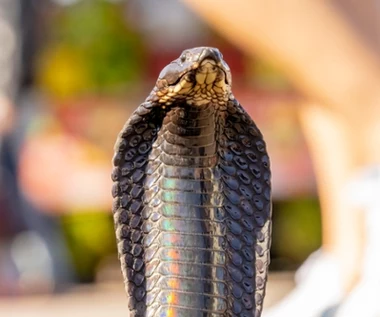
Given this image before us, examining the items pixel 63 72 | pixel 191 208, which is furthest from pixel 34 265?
pixel 191 208

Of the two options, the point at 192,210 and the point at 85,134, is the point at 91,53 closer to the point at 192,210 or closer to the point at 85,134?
the point at 85,134

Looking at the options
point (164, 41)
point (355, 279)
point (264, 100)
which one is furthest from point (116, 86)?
point (355, 279)

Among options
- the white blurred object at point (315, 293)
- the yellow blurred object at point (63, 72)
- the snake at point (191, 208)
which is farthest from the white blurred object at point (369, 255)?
the yellow blurred object at point (63, 72)

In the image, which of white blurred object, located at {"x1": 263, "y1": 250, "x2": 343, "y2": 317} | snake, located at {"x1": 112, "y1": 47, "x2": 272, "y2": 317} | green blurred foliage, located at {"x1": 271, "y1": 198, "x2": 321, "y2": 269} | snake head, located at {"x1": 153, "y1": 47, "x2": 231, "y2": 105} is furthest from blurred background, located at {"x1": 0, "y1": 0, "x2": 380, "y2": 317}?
snake head, located at {"x1": 153, "y1": 47, "x2": 231, "y2": 105}

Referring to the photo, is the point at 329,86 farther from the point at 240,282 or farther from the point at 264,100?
the point at 264,100

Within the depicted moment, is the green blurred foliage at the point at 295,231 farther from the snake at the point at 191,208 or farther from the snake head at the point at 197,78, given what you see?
the snake head at the point at 197,78
